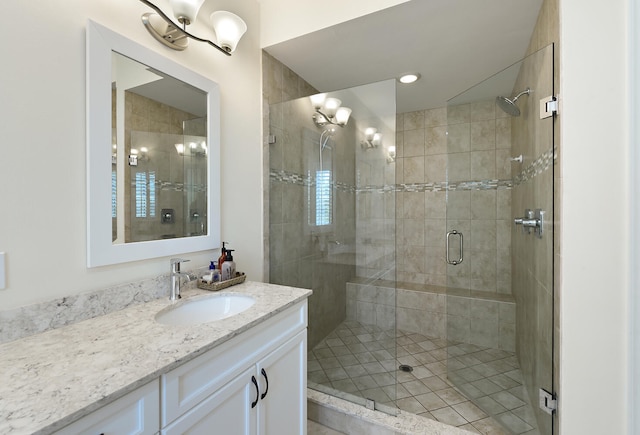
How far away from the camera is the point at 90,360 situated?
31.6 inches

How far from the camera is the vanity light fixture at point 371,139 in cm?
190

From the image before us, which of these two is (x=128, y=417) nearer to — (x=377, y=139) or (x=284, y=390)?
(x=284, y=390)

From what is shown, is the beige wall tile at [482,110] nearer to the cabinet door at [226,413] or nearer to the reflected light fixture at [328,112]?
the reflected light fixture at [328,112]

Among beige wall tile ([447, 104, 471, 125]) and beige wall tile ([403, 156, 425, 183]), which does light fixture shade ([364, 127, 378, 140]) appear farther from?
beige wall tile ([403, 156, 425, 183])

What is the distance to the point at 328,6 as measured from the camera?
185 cm

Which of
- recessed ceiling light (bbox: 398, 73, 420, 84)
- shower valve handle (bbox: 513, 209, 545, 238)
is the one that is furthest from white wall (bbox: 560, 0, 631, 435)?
recessed ceiling light (bbox: 398, 73, 420, 84)

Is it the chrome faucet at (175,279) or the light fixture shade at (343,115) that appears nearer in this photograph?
the chrome faucet at (175,279)

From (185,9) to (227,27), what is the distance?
0.28 meters

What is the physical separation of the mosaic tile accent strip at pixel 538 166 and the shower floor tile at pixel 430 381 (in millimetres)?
1235

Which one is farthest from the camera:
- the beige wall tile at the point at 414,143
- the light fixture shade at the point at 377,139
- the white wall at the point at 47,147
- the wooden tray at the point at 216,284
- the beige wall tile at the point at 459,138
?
the beige wall tile at the point at 414,143

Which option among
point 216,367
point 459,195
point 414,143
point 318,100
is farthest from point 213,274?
point 414,143

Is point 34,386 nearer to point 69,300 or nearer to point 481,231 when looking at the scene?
point 69,300

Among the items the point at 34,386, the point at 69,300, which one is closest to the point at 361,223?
the point at 69,300

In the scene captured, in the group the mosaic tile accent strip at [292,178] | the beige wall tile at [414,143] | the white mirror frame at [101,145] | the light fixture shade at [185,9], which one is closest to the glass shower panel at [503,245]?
the beige wall tile at [414,143]
